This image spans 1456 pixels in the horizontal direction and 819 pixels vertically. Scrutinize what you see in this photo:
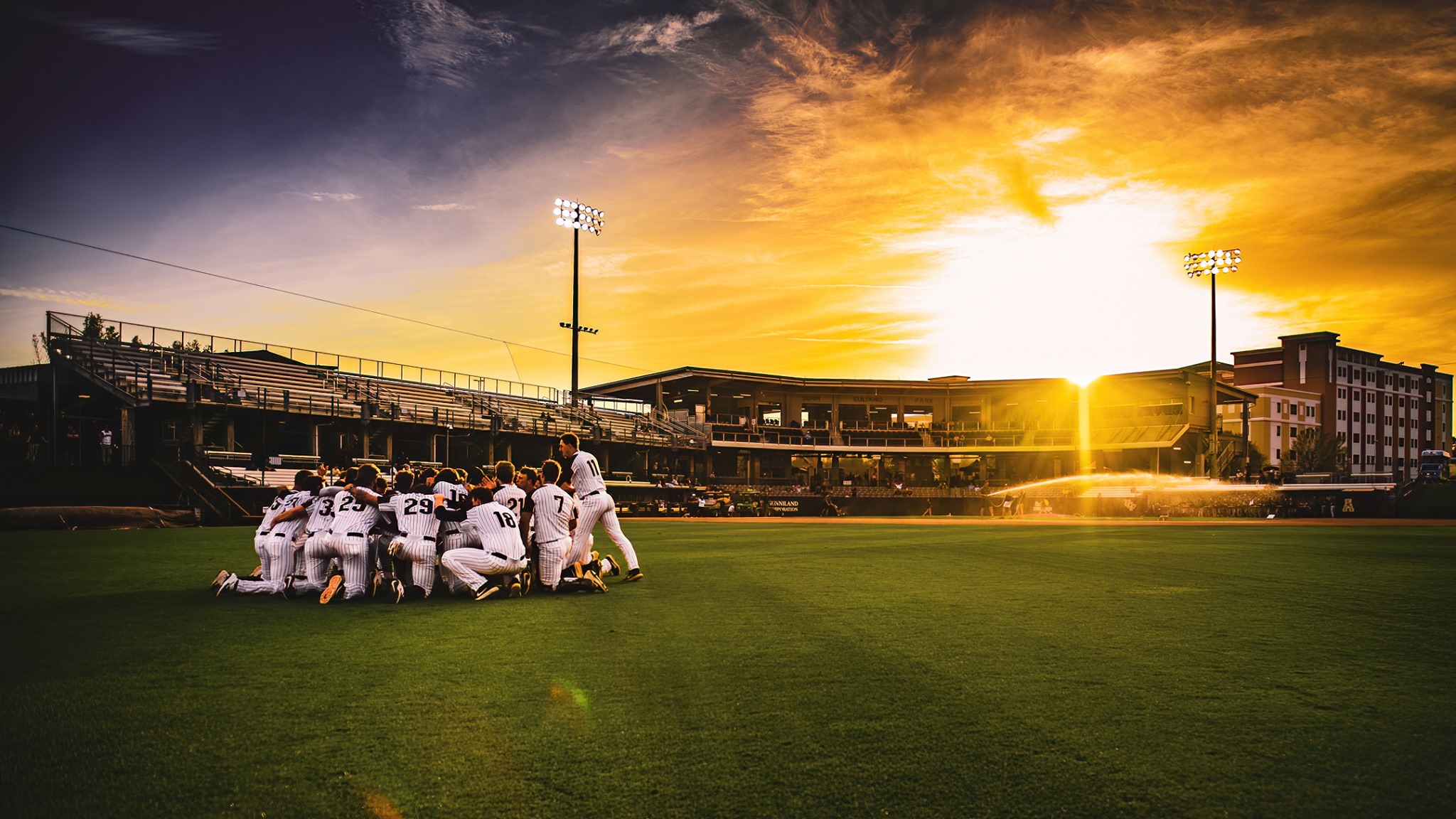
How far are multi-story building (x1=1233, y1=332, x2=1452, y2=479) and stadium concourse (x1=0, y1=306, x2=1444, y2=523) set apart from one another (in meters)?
6.83

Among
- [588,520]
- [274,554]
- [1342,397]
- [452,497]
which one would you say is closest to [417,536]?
[452,497]

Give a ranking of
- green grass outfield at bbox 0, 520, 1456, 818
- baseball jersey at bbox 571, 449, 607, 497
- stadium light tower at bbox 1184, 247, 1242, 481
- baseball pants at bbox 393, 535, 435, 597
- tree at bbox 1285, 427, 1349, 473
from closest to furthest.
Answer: green grass outfield at bbox 0, 520, 1456, 818 → baseball pants at bbox 393, 535, 435, 597 → baseball jersey at bbox 571, 449, 607, 497 → stadium light tower at bbox 1184, 247, 1242, 481 → tree at bbox 1285, 427, 1349, 473

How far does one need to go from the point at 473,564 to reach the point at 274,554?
2.55m

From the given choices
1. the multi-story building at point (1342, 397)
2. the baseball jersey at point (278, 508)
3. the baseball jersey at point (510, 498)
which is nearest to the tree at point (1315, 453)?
the multi-story building at point (1342, 397)

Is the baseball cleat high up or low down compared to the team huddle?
down

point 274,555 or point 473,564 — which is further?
point 274,555

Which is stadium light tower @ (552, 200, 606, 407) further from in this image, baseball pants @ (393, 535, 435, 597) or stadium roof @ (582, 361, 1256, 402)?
baseball pants @ (393, 535, 435, 597)

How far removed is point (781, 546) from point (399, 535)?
34.0 ft

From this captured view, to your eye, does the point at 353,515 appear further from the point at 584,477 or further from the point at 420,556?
the point at 584,477

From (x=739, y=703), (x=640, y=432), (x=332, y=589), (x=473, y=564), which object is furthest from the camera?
(x=640, y=432)

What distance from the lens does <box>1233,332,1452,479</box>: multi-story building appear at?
7938cm

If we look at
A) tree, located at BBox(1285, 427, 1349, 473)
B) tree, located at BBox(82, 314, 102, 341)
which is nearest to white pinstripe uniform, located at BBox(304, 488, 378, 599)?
tree, located at BBox(82, 314, 102, 341)

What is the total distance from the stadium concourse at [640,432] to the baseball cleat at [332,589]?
1870cm

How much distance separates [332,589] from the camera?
952 centimetres
